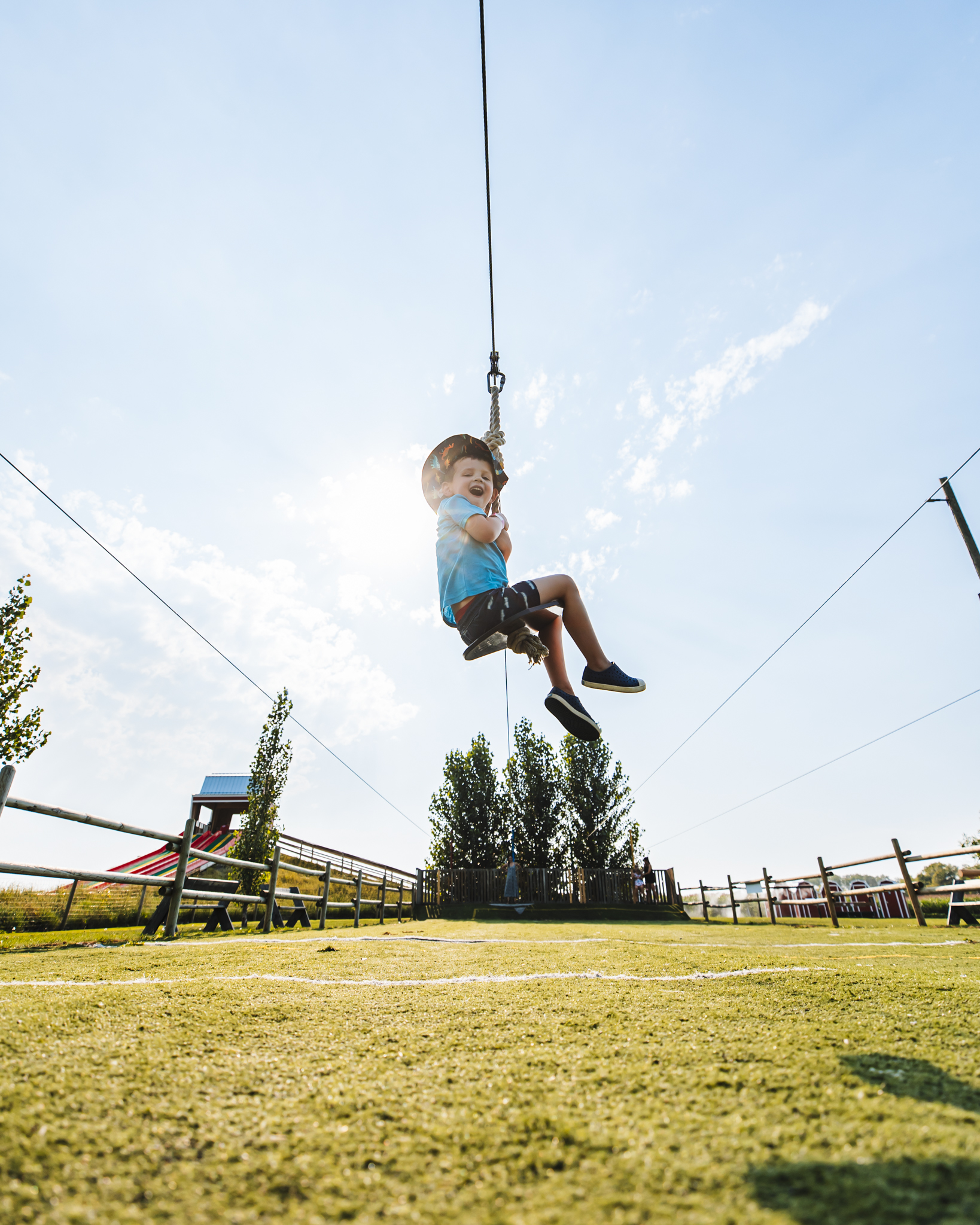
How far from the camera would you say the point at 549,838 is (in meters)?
26.1

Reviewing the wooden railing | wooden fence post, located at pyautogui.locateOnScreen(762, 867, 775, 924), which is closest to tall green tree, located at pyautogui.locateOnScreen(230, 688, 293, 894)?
the wooden railing

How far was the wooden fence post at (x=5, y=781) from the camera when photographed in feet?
9.45

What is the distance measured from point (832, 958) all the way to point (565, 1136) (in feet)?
10.2

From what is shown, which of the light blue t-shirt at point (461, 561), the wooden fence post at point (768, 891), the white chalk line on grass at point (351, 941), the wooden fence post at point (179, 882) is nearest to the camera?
the light blue t-shirt at point (461, 561)

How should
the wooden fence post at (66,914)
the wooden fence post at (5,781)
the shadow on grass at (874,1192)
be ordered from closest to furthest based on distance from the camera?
1. the shadow on grass at (874,1192)
2. the wooden fence post at (5,781)
3. the wooden fence post at (66,914)

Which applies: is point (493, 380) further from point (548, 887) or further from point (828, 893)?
point (548, 887)

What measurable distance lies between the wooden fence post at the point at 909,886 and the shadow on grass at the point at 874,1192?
9.11 meters

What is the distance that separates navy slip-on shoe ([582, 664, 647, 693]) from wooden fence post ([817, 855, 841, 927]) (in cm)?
881

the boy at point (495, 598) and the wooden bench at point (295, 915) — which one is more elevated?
the boy at point (495, 598)

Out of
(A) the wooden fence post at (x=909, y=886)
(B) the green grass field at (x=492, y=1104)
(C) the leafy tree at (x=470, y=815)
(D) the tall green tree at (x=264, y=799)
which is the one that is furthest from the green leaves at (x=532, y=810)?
(B) the green grass field at (x=492, y=1104)

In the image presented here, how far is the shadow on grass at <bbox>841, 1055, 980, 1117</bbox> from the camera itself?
95 cm

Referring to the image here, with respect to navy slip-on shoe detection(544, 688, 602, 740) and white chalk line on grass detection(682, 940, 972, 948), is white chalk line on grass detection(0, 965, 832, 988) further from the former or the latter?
white chalk line on grass detection(682, 940, 972, 948)

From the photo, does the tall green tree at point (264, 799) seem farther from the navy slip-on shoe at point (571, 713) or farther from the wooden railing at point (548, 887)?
the navy slip-on shoe at point (571, 713)

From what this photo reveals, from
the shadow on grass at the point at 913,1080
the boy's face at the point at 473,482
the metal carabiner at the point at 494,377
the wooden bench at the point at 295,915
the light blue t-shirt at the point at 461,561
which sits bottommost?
the shadow on grass at the point at 913,1080
